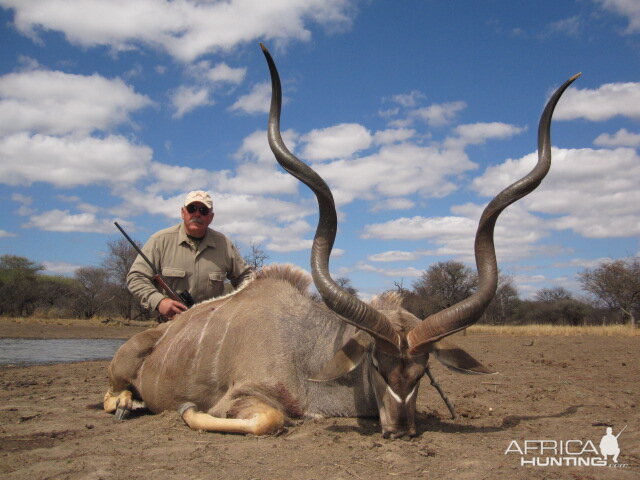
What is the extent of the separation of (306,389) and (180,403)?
1.40 metres

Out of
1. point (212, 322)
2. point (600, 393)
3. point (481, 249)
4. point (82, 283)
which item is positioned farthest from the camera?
point (82, 283)

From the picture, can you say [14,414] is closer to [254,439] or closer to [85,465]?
[85,465]

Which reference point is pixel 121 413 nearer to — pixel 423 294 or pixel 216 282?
pixel 216 282

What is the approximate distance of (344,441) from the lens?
402 cm

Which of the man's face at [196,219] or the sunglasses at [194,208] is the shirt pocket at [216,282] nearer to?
the man's face at [196,219]

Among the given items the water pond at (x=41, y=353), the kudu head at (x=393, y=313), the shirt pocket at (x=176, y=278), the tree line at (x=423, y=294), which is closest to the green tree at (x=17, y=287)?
the tree line at (x=423, y=294)

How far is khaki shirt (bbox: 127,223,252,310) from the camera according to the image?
21.5 ft

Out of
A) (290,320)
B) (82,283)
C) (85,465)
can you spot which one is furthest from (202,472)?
(82,283)

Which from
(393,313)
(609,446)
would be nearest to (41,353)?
(393,313)

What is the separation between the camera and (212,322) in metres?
5.50
